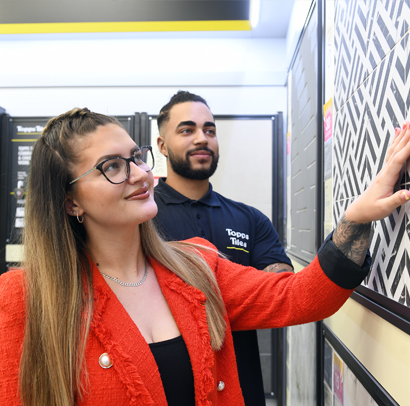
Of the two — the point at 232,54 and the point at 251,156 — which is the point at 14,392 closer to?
the point at 251,156

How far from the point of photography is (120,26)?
264 centimetres

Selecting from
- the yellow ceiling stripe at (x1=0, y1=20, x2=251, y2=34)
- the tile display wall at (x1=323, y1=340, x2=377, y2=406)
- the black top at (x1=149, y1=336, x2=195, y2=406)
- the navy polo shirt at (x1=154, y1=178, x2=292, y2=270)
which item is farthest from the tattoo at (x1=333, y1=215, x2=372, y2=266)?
the yellow ceiling stripe at (x1=0, y1=20, x2=251, y2=34)

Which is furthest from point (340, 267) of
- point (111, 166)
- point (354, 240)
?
point (111, 166)

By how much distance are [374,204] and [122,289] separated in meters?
0.72

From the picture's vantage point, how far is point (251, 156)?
296cm

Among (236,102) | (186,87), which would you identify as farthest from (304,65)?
(186,87)

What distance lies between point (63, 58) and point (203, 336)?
2.63 meters

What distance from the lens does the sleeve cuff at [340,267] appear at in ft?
3.04

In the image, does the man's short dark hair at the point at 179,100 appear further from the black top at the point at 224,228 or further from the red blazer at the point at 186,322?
the red blazer at the point at 186,322

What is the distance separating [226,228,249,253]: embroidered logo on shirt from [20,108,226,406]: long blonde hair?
367mm

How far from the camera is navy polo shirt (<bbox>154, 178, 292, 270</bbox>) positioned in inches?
61.6

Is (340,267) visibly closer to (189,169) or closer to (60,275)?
(60,275)

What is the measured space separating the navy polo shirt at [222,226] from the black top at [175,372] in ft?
1.99

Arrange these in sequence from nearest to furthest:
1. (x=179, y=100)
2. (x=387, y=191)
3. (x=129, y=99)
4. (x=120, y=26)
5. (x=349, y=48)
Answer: (x=387, y=191)
(x=349, y=48)
(x=179, y=100)
(x=120, y=26)
(x=129, y=99)
